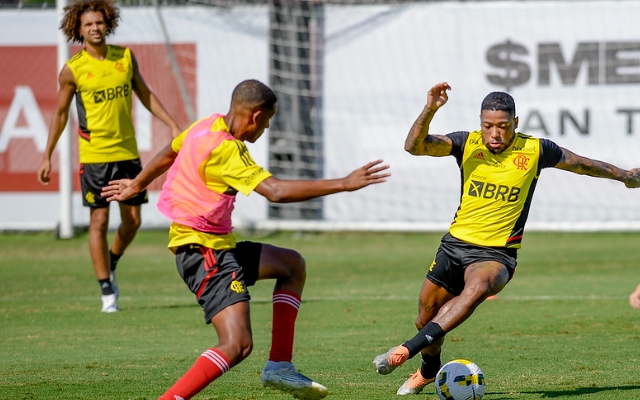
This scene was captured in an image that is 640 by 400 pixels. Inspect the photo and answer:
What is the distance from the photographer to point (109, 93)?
10.1 metres

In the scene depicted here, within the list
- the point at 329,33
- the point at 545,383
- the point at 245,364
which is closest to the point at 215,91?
the point at 329,33

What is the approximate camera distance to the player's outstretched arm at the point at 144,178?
6203 millimetres

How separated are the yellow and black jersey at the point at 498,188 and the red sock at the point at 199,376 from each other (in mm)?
2043

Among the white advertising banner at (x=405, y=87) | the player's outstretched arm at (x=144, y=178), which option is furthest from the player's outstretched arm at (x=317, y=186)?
the white advertising banner at (x=405, y=87)

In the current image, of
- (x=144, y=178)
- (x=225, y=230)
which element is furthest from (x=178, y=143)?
(x=225, y=230)

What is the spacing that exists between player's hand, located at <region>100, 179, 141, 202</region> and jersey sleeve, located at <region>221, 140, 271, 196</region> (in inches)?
42.3

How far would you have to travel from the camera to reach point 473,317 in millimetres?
9555

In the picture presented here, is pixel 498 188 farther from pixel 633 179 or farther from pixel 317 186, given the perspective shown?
pixel 317 186

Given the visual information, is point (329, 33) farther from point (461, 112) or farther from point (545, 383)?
point (545, 383)

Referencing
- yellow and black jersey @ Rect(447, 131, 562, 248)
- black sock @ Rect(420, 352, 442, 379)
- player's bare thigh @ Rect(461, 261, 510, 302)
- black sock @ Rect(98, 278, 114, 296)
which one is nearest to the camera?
player's bare thigh @ Rect(461, 261, 510, 302)

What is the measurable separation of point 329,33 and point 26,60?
545cm

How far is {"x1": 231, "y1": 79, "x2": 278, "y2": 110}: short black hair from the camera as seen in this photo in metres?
5.57

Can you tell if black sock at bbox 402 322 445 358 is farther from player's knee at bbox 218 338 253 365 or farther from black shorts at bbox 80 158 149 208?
black shorts at bbox 80 158 149 208

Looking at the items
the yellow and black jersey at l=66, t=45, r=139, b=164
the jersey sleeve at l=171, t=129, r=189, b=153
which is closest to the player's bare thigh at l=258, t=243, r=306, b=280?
the jersey sleeve at l=171, t=129, r=189, b=153
